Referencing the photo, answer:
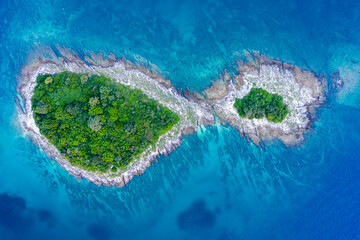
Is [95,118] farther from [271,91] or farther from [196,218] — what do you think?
[271,91]

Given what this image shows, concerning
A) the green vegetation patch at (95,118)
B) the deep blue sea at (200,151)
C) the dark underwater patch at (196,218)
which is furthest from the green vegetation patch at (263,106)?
the dark underwater patch at (196,218)

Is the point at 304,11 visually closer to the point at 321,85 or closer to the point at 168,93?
the point at 321,85


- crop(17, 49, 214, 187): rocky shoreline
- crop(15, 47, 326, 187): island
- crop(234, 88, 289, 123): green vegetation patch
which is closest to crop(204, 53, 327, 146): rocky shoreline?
crop(15, 47, 326, 187): island

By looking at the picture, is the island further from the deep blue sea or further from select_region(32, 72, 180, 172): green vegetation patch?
the deep blue sea

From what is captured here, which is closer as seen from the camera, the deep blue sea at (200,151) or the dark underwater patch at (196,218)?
the deep blue sea at (200,151)

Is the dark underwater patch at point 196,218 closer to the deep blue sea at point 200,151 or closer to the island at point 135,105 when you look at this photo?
the deep blue sea at point 200,151

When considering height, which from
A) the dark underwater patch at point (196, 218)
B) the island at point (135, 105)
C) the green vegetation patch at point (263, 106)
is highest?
the island at point (135, 105)
